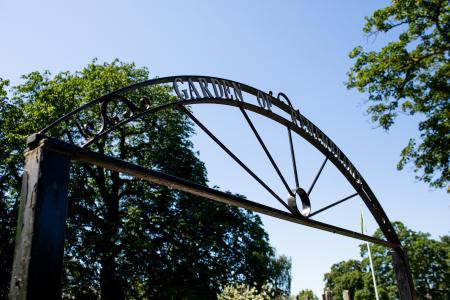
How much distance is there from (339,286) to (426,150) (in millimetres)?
43138

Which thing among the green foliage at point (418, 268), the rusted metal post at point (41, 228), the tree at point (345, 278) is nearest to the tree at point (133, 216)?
the rusted metal post at point (41, 228)

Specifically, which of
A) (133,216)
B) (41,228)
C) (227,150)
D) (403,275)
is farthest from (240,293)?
(41,228)

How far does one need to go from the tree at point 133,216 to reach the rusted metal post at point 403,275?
993cm

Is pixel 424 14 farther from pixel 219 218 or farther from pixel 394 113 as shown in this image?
pixel 219 218

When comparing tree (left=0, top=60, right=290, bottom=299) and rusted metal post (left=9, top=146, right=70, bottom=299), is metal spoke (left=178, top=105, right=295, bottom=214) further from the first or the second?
tree (left=0, top=60, right=290, bottom=299)

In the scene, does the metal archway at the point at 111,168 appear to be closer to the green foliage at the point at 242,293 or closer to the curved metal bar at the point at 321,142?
the curved metal bar at the point at 321,142

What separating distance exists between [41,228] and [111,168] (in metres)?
0.84

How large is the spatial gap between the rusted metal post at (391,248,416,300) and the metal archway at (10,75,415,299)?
37.3 inches

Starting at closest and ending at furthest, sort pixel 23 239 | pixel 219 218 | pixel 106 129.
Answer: pixel 23 239, pixel 106 129, pixel 219 218

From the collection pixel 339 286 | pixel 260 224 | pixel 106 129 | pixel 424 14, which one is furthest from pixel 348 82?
pixel 339 286

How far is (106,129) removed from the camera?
11.9 ft

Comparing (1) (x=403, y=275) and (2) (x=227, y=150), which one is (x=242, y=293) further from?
(2) (x=227, y=150)

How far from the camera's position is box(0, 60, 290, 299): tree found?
1703cm

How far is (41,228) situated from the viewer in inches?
106
